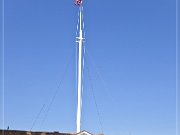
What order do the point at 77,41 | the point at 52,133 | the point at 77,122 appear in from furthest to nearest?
the point at 77,41, the point at 77,122, the point at 52,133

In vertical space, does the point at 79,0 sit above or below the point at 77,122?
above

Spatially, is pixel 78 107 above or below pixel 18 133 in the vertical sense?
above

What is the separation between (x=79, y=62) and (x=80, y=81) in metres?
2.15

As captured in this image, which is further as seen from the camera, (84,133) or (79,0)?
(79,0)

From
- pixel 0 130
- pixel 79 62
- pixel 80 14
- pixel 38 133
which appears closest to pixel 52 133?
pixel 38 133

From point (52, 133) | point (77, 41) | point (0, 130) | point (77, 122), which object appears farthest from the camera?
point (77, 41)

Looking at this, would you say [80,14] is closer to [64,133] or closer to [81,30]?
[81,30]

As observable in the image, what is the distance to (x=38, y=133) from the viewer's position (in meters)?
46.5

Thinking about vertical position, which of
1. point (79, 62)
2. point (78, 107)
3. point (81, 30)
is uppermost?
point (81, 30)

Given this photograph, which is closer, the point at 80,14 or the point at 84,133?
the point at 84,133

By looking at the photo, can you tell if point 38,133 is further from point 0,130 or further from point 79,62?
point 79,62

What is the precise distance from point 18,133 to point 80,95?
481 inches

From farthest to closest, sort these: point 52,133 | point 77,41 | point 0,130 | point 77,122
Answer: point 77,41, point 77,122, point 52,133, point 0,130

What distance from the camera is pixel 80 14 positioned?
60.5 m
